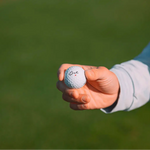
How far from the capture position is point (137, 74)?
234cm

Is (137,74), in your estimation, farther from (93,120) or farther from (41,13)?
(41,13)

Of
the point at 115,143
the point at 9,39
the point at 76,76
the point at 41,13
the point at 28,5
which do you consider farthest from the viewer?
the point at 28,5

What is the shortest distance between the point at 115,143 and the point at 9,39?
4685 millimetres

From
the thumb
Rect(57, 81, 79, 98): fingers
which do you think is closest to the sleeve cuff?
the thumb

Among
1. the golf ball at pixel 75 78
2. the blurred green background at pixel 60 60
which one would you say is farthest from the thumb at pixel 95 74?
the blurred green background at pixel 60 60

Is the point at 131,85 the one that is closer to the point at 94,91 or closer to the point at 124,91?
the point at 124,91

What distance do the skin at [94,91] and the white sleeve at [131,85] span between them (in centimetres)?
9

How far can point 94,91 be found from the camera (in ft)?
7.23

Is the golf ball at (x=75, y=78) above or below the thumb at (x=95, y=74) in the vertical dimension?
below

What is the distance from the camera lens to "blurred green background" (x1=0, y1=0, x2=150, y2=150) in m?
3.40

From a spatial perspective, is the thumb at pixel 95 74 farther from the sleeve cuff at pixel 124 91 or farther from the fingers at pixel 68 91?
the sleeve cuff at pixel 124 91

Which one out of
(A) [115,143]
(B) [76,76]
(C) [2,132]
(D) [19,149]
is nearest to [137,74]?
(B) [76,76]

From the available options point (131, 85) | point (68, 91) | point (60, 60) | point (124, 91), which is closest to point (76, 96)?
point (68, 91)

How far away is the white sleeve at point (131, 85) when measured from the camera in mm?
2238
